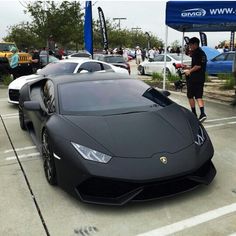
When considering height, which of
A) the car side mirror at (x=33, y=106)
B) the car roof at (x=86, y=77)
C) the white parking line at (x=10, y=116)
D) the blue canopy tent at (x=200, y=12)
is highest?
the blue canopy tent at (x=200, y=12)

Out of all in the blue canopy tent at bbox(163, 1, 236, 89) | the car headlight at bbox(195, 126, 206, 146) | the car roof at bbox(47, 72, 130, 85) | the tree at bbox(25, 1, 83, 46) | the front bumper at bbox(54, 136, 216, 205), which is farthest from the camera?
the tree at bbox(25, 1, 83, 46)

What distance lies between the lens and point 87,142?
3951mm

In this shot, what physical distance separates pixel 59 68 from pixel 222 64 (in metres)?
11.2

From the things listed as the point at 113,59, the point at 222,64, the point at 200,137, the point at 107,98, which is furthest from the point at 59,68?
the point at 222,64

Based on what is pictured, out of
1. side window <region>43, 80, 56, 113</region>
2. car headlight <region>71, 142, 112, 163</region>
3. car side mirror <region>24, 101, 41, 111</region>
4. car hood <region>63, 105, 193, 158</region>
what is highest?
side window <region>43, 80, 56, 113</region>

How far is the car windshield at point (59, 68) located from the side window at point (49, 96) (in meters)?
3.91

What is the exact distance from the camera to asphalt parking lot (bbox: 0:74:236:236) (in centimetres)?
342

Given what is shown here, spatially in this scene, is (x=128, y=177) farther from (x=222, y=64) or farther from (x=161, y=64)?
(x=222, y=64)

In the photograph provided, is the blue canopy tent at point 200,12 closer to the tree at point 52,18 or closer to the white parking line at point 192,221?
the white parking line at point 192,221

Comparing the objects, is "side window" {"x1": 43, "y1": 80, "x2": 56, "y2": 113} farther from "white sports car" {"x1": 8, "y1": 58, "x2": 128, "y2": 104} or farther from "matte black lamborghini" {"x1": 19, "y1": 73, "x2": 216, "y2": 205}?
"white sports car" {"x1": 8, "y1": 58, "x2": 128, "y2": 104}

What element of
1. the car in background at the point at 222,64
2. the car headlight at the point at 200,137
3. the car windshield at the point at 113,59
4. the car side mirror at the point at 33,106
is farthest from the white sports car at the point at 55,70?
the car in background at the point at 222,64

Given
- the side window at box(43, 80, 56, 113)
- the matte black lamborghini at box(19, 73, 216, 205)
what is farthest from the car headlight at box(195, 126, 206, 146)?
the side window at box(43, 80, 56, 113)

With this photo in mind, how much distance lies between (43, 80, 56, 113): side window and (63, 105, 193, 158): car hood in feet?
1.83

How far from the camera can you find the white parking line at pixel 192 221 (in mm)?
3369
